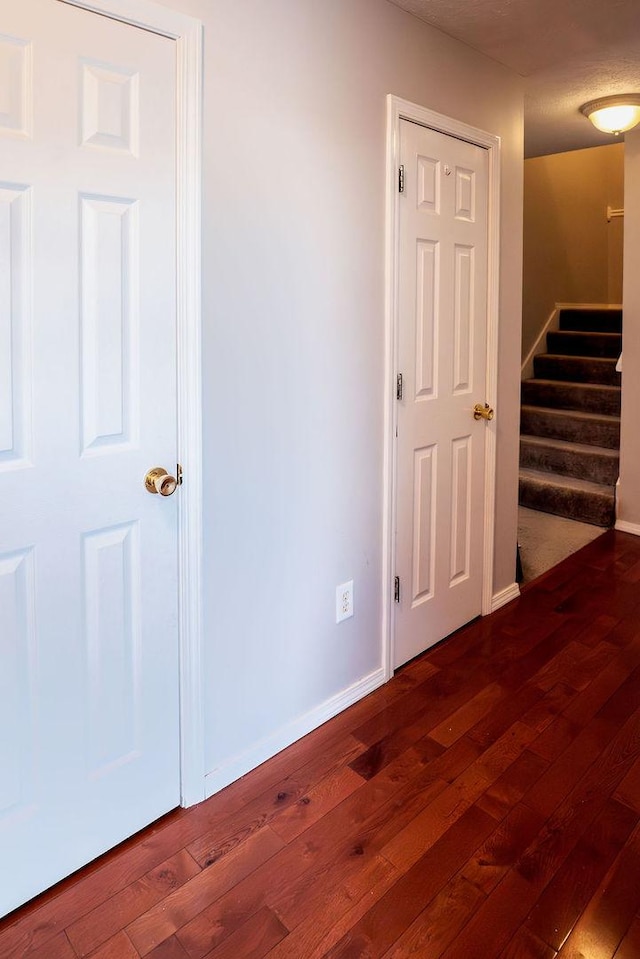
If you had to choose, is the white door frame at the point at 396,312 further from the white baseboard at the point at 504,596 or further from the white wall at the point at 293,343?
the white baseboard at the point at 504,596

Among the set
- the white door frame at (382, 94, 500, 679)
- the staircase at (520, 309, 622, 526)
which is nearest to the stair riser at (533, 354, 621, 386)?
the staircase at (520, 309, 622, 526)

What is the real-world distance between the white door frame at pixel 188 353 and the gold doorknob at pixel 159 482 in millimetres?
65

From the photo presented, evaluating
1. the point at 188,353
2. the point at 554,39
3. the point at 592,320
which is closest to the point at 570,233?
the point at 592,320

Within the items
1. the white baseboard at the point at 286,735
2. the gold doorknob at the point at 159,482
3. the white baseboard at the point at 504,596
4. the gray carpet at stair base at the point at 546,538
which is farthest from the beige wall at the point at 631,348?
the gold doorknob at the point at 159,482

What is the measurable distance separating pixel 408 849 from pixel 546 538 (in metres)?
2.73

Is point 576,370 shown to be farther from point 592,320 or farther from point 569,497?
point 569,497

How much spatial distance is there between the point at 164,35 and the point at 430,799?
205cm

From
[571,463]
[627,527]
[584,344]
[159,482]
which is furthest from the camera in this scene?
[584,344]

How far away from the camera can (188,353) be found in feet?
5.60

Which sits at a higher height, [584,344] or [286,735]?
[584,344]

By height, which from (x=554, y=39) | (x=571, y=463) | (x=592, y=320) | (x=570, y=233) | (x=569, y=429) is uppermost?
(x=570, y=233)

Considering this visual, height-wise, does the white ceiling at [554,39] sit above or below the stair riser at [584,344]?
above

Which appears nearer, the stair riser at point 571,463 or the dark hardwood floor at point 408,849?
the dark hardwood floor at point 408,849

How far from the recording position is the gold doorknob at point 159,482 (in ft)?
5.46
